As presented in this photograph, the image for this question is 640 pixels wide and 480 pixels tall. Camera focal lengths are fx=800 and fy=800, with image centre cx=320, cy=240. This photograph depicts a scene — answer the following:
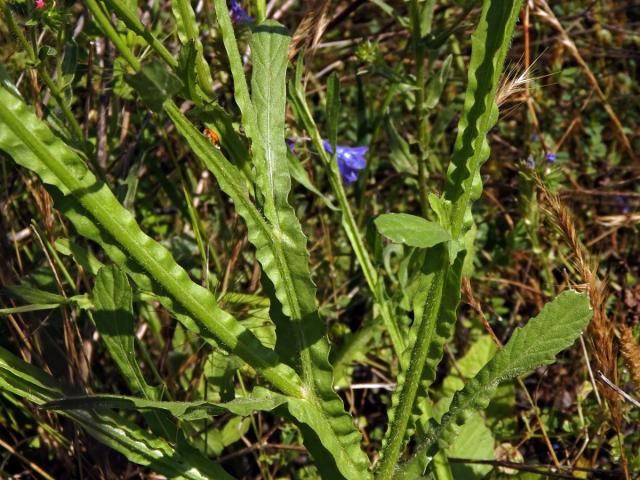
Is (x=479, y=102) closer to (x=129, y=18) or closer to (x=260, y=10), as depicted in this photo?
(x=260, y=10)

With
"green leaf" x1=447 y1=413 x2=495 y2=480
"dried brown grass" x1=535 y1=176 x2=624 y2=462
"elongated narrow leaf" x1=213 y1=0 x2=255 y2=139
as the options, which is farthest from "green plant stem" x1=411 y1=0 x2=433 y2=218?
"elongated narrow leaf" x1=213 y1=0 x2=255 y2=139

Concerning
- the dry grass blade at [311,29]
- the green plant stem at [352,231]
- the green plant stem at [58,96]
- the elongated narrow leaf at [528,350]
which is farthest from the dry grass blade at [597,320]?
the green plant stem at [58,96]

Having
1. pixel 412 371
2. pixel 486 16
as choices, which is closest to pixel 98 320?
pixel 412 371

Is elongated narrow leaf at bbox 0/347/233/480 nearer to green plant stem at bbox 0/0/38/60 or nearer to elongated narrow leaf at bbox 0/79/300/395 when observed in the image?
elongated narrow leaf at bbox 0/79/300/395

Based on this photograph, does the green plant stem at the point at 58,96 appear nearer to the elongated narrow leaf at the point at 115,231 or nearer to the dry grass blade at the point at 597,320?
the elongated narrow leaf at the point at 115,231

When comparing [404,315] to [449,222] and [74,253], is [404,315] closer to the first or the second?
[449,222]

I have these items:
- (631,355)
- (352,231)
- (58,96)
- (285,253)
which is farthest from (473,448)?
(58,96)
